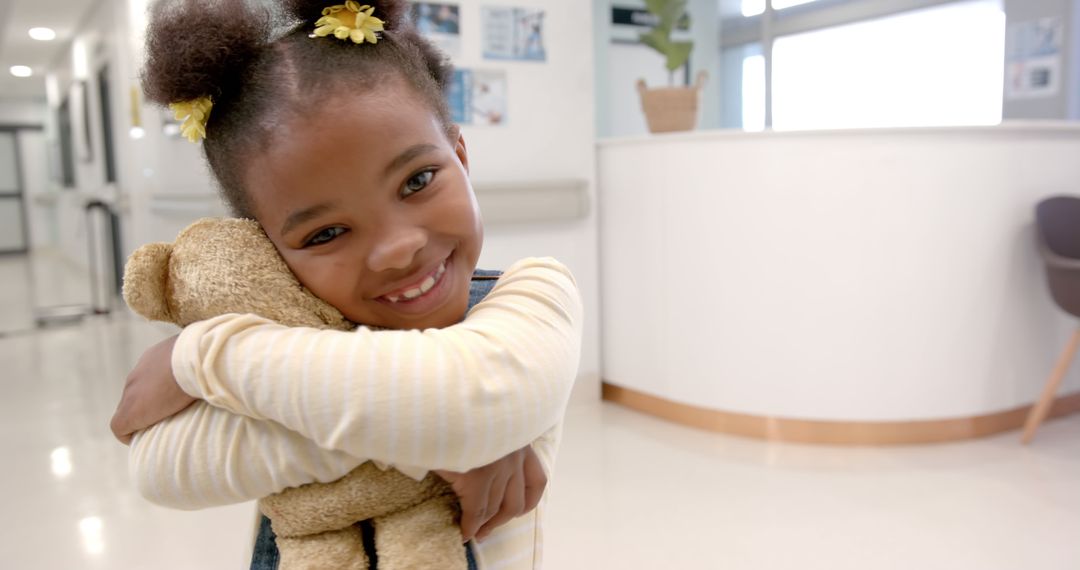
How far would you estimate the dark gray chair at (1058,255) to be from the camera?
115 inches

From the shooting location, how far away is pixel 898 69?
6.09 metres

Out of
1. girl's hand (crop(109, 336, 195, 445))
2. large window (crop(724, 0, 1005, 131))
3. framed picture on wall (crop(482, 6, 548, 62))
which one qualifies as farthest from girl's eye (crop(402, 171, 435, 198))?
large window (crop(724, 0, 1005, 131))

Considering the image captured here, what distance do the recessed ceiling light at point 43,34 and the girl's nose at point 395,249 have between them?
30.9 ft

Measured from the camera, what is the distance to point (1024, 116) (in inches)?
176

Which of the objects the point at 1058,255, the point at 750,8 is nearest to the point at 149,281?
the point at 1058,255

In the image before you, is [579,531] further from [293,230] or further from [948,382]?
[293,230]

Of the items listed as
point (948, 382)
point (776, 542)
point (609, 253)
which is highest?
point (609, 253)

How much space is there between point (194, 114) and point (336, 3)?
151 millimetres

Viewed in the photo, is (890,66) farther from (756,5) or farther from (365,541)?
(365,541)


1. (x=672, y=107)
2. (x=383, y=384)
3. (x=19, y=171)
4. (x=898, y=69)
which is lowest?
(x=383, y=384)

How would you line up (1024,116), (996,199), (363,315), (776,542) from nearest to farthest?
1. (363,315)
2. (776,542)
3. (996,199)
4. (1024,116)

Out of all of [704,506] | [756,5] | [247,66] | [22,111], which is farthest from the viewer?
[22,111]

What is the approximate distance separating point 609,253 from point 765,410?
3.18 ft

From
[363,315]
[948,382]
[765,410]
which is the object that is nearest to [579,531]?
[765,410]
